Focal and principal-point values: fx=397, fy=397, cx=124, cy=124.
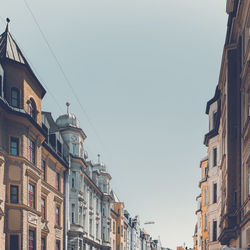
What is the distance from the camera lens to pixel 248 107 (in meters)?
16.0

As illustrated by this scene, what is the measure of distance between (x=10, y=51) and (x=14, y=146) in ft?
20.2

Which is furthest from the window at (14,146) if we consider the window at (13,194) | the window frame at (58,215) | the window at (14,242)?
the window frame at (58,215)

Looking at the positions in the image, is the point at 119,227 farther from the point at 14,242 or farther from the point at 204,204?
the point at 14,242

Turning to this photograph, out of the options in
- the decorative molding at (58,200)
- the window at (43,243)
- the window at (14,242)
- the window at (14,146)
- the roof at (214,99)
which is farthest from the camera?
the decorative molding at (58,200)

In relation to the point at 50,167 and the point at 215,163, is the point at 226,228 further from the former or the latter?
the point at 50,167

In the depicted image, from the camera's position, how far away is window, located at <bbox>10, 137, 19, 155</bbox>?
79.1 feet

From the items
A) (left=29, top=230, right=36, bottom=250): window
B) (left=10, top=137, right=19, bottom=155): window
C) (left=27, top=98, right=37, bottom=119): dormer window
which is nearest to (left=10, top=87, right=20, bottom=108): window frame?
(left=27, top=98, right=37, bottom=119): dormer window

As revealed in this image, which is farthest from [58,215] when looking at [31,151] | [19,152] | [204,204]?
[204,204]

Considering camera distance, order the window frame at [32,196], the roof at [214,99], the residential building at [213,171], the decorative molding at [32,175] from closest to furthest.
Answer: the decorative molding at [32,175] → the window frame at [32,196] → the roof at [214,99] → the residential building at [213,171]

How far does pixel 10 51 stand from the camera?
25406 millimetres

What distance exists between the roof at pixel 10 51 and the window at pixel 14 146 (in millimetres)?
4736

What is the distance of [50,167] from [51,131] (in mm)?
5221

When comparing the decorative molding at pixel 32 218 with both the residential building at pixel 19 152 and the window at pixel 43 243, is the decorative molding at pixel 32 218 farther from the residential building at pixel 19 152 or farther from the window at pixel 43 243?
the window at pixel 43 243

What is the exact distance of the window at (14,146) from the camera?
24105mm
